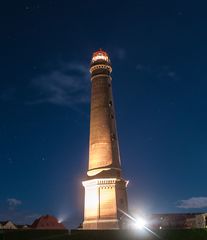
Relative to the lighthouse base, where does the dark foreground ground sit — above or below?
below

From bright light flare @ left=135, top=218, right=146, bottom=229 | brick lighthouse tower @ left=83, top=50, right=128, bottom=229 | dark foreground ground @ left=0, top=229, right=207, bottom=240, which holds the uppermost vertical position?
brick lighthouse tower @ left=83, top=50, right=128, bottom=229

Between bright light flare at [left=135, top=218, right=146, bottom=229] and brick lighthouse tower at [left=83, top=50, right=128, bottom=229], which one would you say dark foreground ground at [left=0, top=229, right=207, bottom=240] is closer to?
bright light flare at [left=135, top=218, right=146, bottom=229]

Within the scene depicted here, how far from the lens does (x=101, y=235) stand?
30.3m

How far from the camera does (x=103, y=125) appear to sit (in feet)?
137

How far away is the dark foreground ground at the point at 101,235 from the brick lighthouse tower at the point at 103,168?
5.53 metres

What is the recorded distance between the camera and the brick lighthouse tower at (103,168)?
123 ft

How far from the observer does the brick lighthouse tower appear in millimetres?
37594

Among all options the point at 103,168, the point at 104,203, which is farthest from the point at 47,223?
the point at 104,203

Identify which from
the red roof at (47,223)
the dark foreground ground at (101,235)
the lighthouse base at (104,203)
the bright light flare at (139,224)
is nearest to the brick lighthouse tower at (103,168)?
the lighthouse base at (104,203)

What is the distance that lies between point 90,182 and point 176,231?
11812 mm

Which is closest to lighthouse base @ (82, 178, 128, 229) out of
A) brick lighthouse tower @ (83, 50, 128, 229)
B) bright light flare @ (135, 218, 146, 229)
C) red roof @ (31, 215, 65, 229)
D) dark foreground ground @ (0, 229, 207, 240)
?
brick lighthouse tower @ (83, 50, 128, 229)

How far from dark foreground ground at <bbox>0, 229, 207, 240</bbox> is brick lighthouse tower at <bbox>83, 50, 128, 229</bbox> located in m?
5.53

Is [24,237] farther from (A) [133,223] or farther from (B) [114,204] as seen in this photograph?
(A) [133,223]

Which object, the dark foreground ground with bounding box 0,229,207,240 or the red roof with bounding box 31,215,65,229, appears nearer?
the dark foreground ground with bounding box 0,229,207,240
